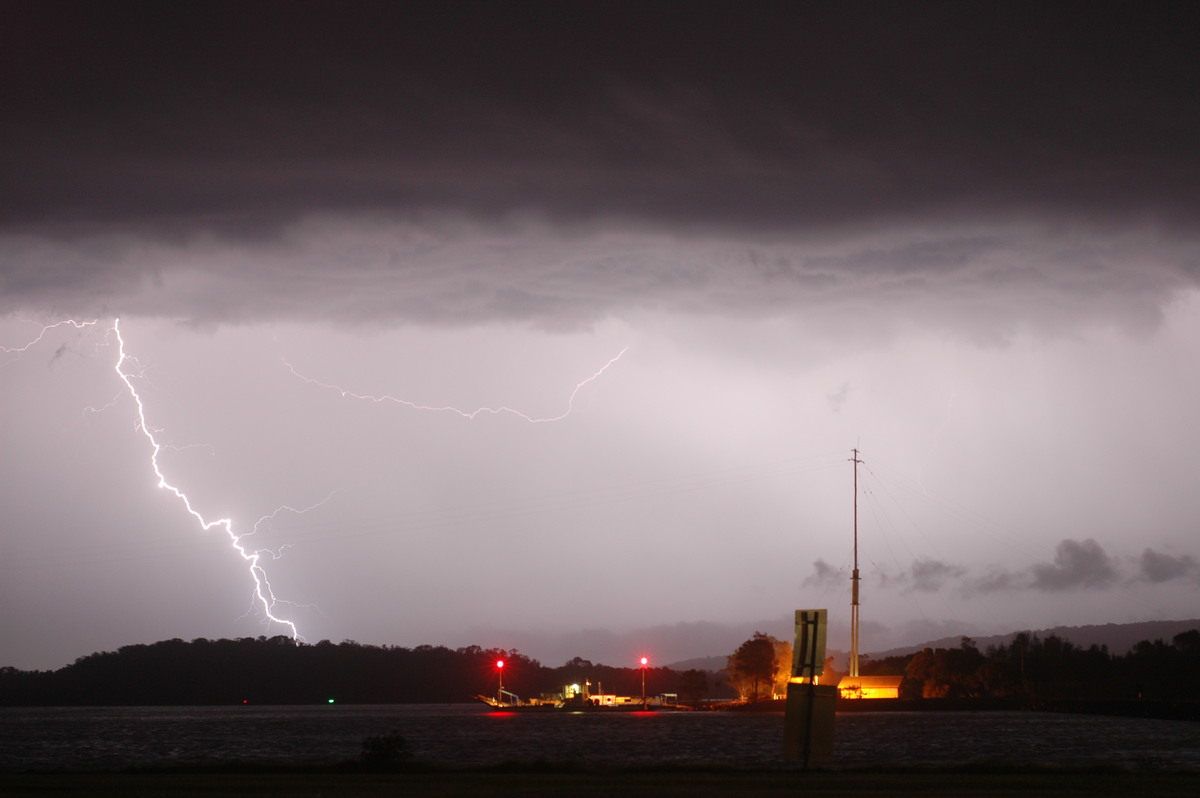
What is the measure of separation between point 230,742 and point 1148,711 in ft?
442

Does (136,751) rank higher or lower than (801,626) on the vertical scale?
lower

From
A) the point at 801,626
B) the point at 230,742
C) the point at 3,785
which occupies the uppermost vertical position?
the point at 801,626

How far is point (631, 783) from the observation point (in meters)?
31.0

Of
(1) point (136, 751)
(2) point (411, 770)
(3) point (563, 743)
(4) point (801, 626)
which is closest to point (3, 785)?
(2) point (411, 770)

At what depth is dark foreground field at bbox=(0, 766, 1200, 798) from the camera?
92.0 feet

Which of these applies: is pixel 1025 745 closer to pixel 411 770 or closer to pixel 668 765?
pixel 668 765

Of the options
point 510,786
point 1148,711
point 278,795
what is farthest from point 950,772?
point 1148,711

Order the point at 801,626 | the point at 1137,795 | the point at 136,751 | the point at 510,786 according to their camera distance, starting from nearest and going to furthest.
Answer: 1. the point at 801,626
2. the point at 1137,795
3. the point at 510,786
4. the point at 136,751

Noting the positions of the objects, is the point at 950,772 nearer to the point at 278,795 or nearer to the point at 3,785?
the point at 278,795

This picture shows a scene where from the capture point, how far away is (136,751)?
80.8 metres

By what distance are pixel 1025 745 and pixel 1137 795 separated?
58.4 meters

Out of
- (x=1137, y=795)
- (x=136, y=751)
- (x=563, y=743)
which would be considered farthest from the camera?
(x=563, y=743)

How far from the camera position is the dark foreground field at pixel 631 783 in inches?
1104

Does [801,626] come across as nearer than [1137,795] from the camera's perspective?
Yes
